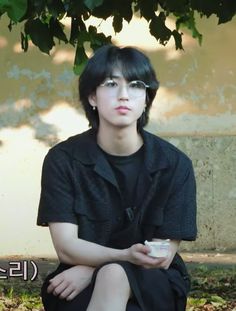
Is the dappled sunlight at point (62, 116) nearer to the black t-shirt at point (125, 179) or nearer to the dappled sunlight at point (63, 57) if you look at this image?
the dappled sunlight at point (63, 57)

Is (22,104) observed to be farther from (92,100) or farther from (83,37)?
(92,100)

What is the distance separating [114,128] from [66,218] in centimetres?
41

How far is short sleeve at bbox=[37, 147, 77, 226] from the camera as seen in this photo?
3.41 meters

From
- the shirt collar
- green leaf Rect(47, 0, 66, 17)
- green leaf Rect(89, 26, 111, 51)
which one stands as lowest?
the shirt collar

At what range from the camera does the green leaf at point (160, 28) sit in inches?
186

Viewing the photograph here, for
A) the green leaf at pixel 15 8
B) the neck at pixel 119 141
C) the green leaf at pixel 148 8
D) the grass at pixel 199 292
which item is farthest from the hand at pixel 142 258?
the grass at pixel 199 292

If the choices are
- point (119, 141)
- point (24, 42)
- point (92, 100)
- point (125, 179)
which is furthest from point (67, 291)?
point (24, 42)

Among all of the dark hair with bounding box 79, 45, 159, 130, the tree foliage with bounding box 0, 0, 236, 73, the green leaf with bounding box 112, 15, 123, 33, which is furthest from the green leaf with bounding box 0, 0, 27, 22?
the green leaf with bounding box 112, 15, 123, 33

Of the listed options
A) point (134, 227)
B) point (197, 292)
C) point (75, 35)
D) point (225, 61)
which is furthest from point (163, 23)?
point (225, 61)

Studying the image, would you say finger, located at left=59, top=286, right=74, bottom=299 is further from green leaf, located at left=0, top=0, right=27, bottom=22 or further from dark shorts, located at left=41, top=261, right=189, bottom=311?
green leaf, located at left=0, top=0, right=27, bottom=22

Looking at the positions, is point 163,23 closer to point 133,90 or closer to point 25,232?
point 133,90

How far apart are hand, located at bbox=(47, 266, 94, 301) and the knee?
0.47 feet

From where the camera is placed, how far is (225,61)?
751 centimetres

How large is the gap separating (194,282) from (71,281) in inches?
124
